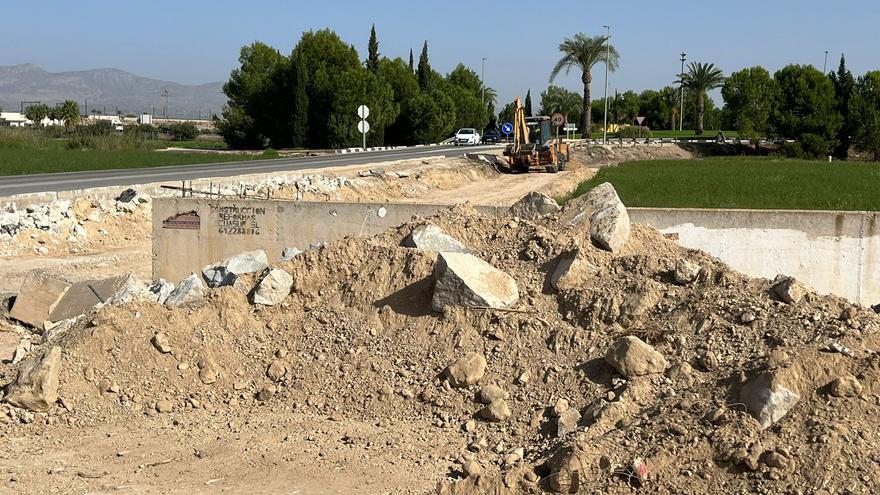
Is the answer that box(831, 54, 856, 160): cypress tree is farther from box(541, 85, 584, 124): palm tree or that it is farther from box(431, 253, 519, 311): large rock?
box(431, 253, 519, 311): large rock

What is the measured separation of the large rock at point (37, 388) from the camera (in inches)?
280

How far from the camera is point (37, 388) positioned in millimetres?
7125

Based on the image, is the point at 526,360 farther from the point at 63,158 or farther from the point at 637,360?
the point at 63,158

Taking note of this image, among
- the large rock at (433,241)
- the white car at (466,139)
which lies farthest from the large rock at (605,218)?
the white car at (466,139)

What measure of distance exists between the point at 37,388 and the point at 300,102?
53.3 metres

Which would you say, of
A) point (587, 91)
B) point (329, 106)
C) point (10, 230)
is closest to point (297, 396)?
point (10, 230)

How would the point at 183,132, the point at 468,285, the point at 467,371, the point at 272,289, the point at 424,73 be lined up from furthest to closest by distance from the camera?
the point at 183,132 < the point at 424,73 < the point at 272,289 < the point at 468,285 < the point at 467,371

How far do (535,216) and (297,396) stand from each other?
3750 mm

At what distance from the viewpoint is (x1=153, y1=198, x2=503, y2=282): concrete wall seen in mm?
11734

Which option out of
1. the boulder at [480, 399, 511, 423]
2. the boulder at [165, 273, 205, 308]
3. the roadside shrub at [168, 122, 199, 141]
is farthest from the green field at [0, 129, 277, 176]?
the roadside shrub at [168, 122, 199, 141]

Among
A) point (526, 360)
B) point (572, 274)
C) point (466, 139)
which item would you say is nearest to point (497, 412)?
point (526, 360)

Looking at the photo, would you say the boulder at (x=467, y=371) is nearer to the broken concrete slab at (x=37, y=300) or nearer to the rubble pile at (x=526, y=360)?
the rubble pile at (x=526, y=360)

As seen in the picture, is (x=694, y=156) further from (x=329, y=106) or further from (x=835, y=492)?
(x=835, y=492)

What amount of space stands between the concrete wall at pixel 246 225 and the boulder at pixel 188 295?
328 cm
